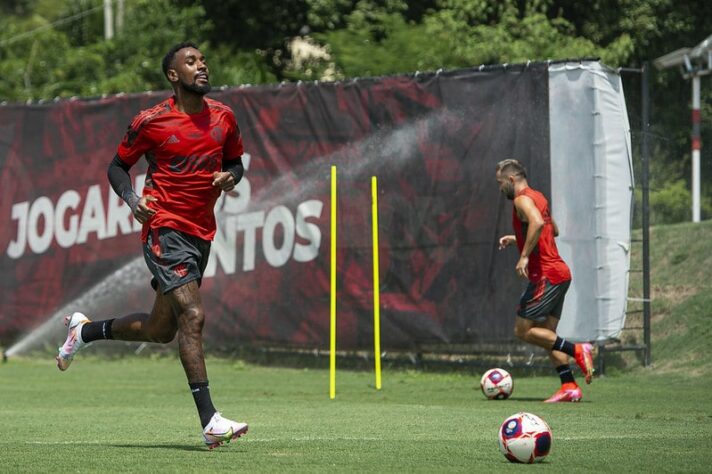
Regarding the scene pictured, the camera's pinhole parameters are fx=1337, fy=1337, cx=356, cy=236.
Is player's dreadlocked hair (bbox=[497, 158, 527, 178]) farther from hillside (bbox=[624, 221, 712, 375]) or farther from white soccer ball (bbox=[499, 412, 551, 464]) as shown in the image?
white soccer ball (bbox=[499, 412, 551, 464])

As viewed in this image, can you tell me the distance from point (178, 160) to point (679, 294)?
811cm

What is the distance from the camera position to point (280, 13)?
27.9 meters

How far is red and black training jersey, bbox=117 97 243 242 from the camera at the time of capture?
8227 millimetres

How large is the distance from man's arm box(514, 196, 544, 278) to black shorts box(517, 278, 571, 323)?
0.33 m

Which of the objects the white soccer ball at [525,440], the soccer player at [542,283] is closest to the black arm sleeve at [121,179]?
the white soccer ball at [525,440]

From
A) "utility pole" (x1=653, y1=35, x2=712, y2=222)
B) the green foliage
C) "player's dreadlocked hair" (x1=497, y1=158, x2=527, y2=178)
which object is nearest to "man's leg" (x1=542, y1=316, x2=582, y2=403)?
"player's dreadlocked hair" (x1=497, y1=158, x2=527, y2=178)

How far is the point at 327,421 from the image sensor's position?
9891 mm

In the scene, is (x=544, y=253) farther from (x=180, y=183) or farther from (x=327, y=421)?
(x=180, y=183)

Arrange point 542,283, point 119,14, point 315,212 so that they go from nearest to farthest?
1. point 542,283
2. point 315,212
3. point 119,14

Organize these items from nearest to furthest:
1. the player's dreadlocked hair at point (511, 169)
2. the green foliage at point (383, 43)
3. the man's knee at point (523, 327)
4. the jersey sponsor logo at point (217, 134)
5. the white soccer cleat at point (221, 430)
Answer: the white soccer cleat at point (221, 430)
the jersey sponsor logo at point (217, 134)
the player's dreadlocked hair at point (511, 169)
the man's knee at point (523, 327)
the green foliage at point (383, 43)

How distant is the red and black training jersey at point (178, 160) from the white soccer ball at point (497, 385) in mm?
4269

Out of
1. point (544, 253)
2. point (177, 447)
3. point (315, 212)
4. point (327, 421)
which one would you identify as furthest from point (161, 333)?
point (315, 212)

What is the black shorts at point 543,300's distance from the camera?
11.8 m

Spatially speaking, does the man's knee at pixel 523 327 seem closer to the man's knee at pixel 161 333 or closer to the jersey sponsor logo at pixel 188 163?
the man's knee at pixel 161 333
